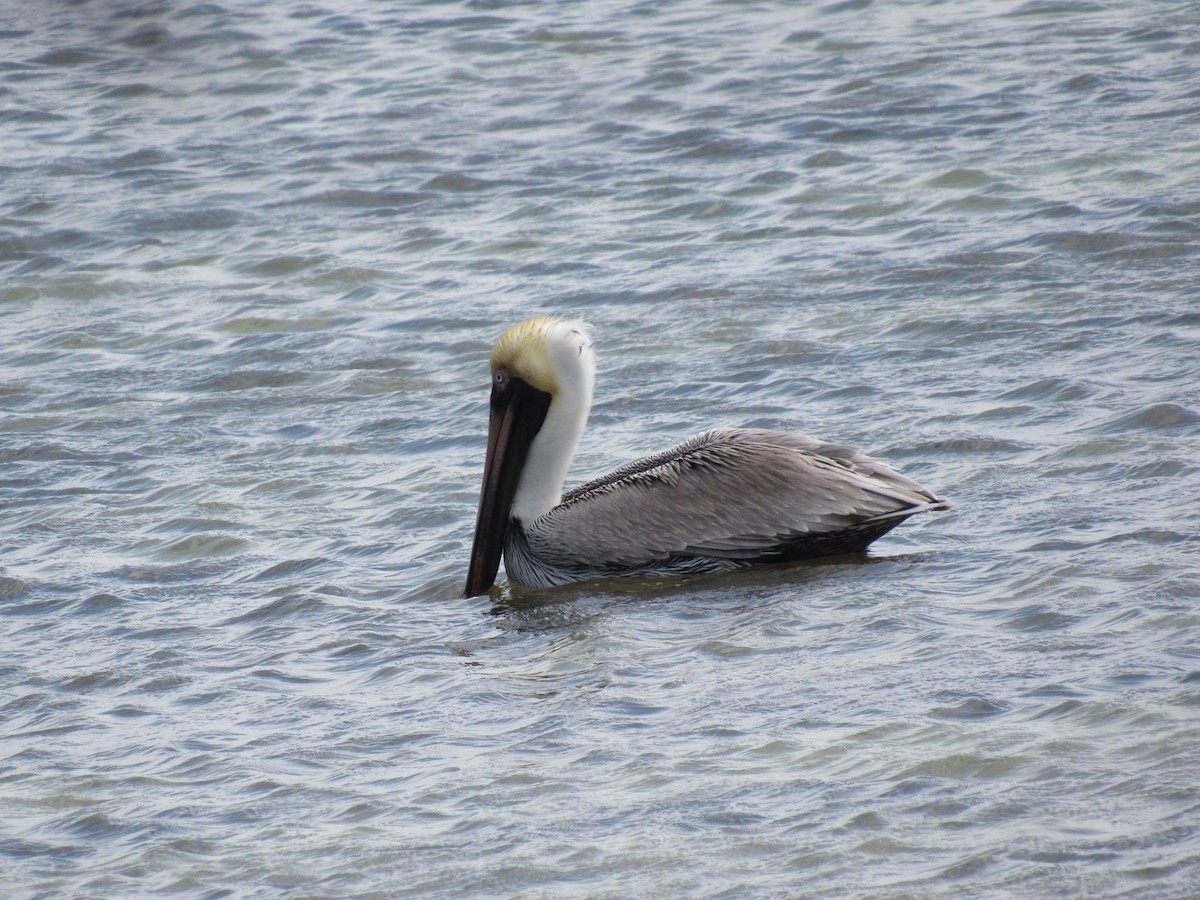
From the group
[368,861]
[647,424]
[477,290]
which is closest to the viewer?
[368,861]

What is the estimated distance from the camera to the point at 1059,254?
8312 mm

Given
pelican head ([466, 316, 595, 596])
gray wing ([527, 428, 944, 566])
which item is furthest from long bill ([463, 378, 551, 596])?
gray wing ([527, 428, 944, 566])

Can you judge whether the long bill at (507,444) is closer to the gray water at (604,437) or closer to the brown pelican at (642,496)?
the brown pelican at (642,496)

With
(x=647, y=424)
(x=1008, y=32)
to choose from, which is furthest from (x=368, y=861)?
(x=1008, y=32)

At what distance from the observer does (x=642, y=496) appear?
19.5 ft

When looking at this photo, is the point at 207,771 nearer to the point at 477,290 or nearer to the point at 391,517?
the point at 391,517

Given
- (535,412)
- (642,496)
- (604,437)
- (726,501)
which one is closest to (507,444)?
(535,412)

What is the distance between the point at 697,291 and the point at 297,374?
1893mm

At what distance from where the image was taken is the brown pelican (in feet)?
18.8

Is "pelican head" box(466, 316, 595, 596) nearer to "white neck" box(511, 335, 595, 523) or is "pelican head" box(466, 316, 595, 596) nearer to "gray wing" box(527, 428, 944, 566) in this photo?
"white neck" box(511, 335, 595, 523)

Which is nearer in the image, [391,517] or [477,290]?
[391,517]

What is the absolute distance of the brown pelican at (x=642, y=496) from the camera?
18.8 feet

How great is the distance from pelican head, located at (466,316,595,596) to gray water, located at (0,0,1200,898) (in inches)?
11.9

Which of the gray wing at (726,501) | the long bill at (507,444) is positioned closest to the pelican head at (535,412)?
the long bill at (507,444)
